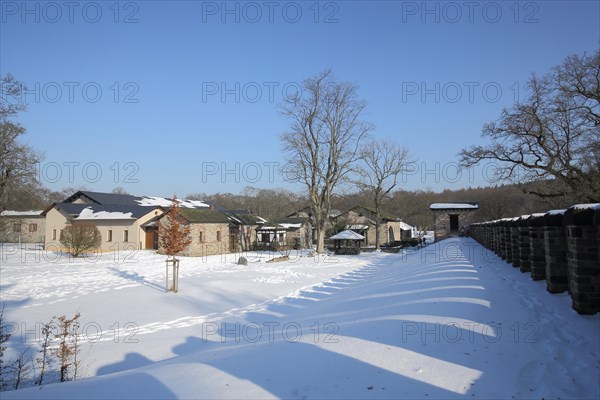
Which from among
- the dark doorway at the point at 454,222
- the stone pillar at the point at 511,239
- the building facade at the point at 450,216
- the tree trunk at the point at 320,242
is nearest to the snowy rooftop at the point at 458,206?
the building facade at the point at 450,216

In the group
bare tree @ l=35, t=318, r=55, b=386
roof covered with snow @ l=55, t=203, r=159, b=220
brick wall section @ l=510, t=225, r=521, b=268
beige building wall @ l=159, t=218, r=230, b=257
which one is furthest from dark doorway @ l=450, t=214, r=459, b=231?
bare tree @ l=35, t=318, r=55, b=386

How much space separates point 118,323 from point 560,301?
431 inches

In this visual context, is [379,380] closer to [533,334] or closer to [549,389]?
[549,389]

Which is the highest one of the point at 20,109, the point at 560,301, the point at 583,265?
the point at 20,109

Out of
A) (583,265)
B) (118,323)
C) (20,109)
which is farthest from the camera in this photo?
(20,109)

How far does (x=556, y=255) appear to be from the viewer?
6203mm

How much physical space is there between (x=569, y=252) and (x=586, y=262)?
50 centimetres

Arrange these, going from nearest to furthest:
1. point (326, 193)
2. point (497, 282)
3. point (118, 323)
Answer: point (497, 282)
point (118, 323)
point (326, 193)

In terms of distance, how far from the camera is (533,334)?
501cm

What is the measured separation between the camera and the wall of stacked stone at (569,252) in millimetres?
4930

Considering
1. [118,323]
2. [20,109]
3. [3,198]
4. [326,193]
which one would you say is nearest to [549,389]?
[118,323]

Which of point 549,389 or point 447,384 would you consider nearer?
point 549,389

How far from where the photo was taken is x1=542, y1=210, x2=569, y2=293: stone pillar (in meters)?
Result: 6.15

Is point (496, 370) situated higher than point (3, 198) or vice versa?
point (3, 198)
